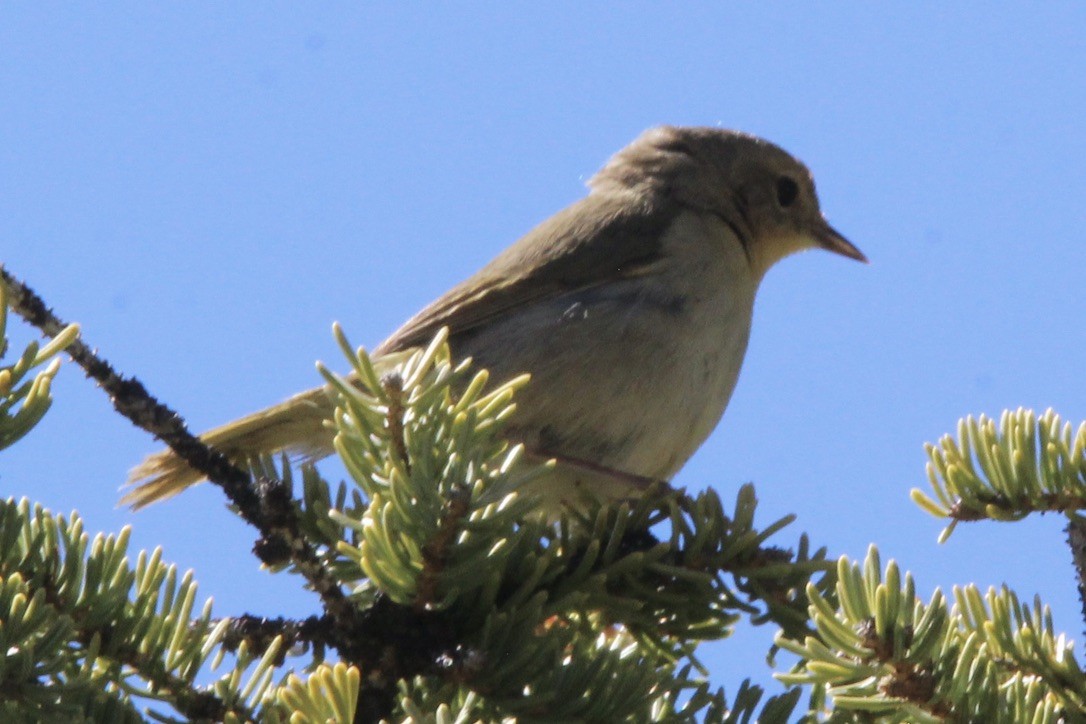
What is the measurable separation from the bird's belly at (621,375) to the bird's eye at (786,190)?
1.47 metres

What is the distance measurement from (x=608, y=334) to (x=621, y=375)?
20 cm

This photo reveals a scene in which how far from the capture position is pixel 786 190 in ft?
20.2

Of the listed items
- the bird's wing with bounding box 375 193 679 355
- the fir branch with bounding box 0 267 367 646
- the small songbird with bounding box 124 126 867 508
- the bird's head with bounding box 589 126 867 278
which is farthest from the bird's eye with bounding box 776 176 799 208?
the fir branch with bounding box 0 267 367 646

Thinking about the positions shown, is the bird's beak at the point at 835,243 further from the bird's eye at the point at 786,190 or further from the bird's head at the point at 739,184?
the bird's eye at the point at 786,190

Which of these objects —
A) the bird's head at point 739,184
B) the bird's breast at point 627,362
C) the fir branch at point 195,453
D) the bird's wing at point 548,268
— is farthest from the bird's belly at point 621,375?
the fir branch at point 195,453

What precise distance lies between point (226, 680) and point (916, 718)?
97 cm

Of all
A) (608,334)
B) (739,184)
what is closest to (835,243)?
(739,184)

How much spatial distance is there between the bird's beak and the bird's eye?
0.63 ft

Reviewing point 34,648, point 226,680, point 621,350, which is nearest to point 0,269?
point 34,648

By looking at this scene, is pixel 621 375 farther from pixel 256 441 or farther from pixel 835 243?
pixel 835 243

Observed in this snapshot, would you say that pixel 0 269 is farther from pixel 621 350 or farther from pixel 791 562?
pixel 621 350

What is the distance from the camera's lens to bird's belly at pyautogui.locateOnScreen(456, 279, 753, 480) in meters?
4.45

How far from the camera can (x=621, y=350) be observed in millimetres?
4516

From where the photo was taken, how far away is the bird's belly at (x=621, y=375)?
445cm
